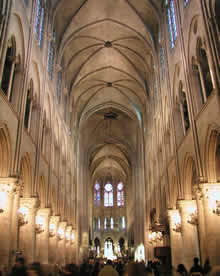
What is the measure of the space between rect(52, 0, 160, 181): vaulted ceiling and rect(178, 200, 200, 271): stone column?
1333 centimetres

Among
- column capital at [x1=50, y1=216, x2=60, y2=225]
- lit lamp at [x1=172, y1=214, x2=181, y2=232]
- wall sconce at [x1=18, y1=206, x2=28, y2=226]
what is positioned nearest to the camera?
wall sconce at [x1=18, y1=206, x2=28, y2=226]

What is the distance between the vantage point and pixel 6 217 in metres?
11.8

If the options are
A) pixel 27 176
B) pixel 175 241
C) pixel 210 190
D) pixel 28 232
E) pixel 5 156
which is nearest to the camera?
pixel 210 190

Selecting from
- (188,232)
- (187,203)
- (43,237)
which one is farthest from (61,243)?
(187,203)

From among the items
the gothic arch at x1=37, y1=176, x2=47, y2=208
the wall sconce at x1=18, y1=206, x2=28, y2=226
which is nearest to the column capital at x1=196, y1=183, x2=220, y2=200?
the wall sconce at x1=18, y1=206, x2=28, y2=226

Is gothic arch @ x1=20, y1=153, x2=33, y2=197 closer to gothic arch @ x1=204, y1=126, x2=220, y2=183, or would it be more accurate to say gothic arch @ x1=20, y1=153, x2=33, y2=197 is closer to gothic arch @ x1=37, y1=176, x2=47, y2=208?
gothic arch @ x1=37, y1=176, x2=47, y2=208

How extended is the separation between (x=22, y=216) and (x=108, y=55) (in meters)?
19.4

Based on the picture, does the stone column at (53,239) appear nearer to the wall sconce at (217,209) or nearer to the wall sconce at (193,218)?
the wall sconce at (193,218)

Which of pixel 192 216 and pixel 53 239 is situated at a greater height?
pixel 192 216

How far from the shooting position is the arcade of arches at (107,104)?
12.1m

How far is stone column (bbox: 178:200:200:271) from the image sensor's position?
15.8 metres

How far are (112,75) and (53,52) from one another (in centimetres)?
1057

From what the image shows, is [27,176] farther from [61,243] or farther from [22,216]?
[61,243]

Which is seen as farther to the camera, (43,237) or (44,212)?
(44,212)
